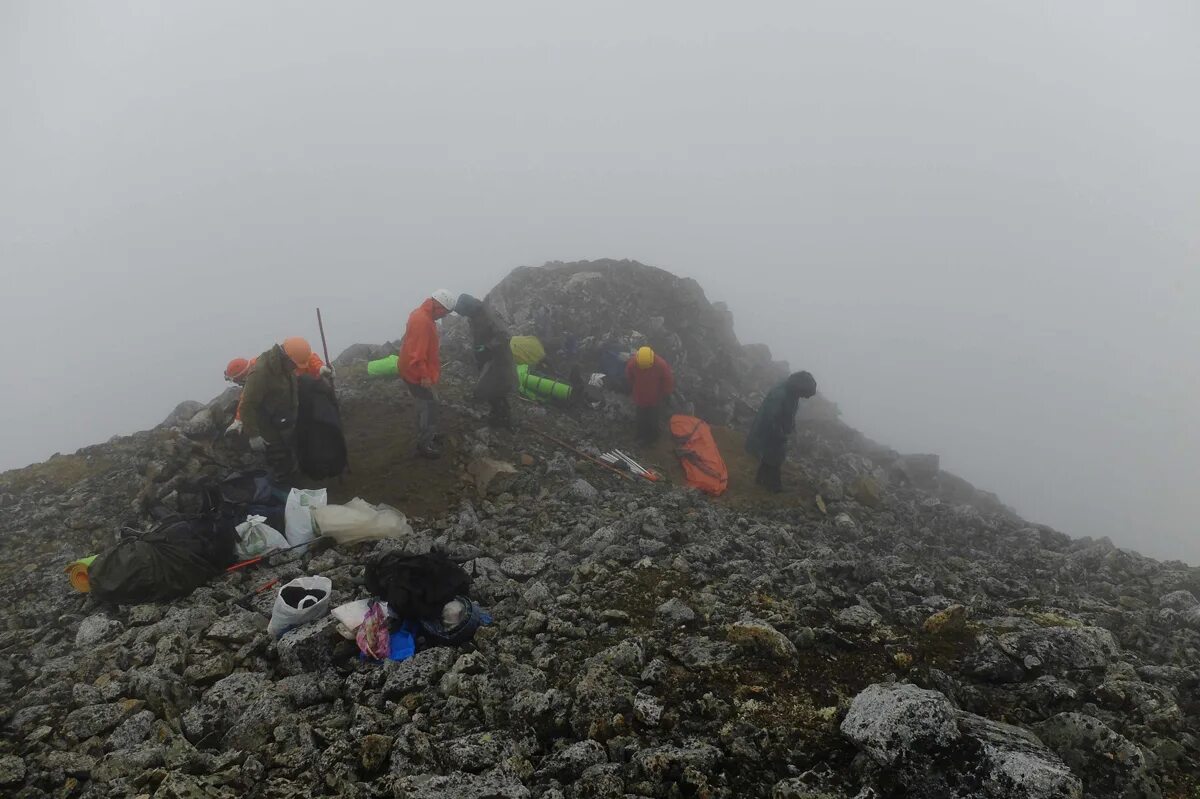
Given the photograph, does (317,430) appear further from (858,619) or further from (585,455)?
(858,619)

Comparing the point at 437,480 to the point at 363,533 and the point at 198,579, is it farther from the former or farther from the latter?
the point at 198,579

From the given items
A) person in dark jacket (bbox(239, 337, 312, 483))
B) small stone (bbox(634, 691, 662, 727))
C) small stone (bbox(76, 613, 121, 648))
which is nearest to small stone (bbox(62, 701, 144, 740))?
small stone (bbox(76, 613, 121, 648))

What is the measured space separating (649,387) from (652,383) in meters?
0.14

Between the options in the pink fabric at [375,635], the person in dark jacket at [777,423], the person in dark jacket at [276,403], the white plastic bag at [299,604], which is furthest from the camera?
the person in dark jacket at [777,423]

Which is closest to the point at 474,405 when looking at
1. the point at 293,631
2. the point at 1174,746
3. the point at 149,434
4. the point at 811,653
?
the point at 149,434

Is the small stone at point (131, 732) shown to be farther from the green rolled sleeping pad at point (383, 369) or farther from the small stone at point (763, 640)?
the green rolled sleeping pad at point (383, 369)

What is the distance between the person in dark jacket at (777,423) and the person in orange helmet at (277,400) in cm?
997

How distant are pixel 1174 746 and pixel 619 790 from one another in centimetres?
409

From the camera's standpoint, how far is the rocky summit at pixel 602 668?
436cm

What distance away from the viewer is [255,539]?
8789 millimetres

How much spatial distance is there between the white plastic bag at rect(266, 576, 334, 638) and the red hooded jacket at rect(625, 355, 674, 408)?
10452 millimetres

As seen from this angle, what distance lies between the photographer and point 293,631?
6512 mm

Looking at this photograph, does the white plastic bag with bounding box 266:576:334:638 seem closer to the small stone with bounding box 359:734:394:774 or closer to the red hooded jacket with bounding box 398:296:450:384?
the small stone with bounding box 359:734:394:774

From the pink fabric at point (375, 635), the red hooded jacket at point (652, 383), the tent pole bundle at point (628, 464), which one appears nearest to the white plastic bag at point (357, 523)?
the pink fabric at point (375, 635)
